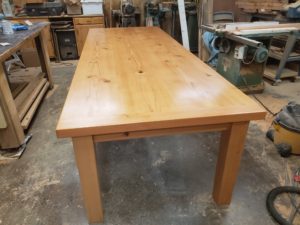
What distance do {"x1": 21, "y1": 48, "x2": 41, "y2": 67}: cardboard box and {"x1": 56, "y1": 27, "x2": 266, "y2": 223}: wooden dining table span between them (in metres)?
2.42

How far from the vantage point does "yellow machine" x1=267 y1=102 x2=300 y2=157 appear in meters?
1.74

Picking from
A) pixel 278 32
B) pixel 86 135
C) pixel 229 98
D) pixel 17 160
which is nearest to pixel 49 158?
pixel 17 160

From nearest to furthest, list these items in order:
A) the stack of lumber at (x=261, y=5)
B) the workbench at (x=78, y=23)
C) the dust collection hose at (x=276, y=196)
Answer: the dust collection hose at (x=276, y=196) < the stack of lumber at (x=261, y=5) < the workbench at (x=78, y=23)

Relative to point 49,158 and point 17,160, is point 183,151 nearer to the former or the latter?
point 49,158

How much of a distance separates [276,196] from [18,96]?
2.42 m

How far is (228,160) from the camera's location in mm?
1212

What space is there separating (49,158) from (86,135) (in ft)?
3.41

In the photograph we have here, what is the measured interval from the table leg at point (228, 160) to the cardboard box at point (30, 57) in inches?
129

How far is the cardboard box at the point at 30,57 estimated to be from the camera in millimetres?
3543

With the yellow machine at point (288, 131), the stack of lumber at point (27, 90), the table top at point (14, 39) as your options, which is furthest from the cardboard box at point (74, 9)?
the yellow machine at point (288, 131)

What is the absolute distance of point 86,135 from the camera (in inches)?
37.0

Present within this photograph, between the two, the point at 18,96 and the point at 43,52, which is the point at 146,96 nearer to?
the point at 18,96

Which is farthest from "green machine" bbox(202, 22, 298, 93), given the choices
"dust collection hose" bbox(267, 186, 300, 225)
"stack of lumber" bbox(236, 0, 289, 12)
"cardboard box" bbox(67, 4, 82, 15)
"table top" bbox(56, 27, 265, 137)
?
"cardboard box" bbox(67, 4, 82, 15)

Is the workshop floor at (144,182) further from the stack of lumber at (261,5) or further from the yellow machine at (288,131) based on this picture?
the stack of lumber at (261,5)
